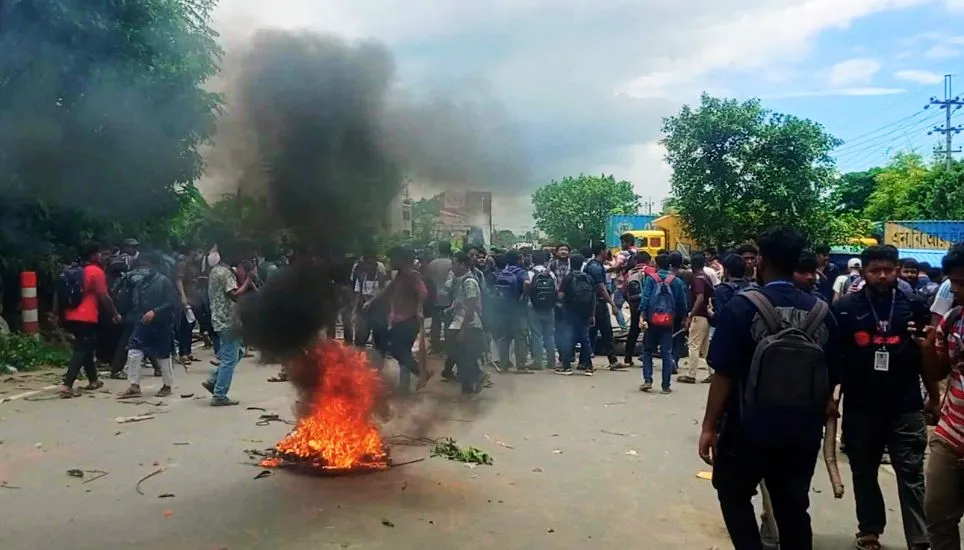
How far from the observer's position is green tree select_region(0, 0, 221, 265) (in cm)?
830

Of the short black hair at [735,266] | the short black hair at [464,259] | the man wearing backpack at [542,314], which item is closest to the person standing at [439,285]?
the short black hair at [464,259]

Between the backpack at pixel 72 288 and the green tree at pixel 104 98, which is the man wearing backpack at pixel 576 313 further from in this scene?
the backpack at pixel 72 288

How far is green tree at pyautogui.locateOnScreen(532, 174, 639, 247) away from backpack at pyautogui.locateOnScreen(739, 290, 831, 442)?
7740 millimetres

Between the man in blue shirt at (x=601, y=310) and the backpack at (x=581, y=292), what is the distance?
18cm

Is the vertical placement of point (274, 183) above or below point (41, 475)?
above

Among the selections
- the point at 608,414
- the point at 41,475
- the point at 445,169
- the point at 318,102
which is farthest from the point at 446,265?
the point at 41,475

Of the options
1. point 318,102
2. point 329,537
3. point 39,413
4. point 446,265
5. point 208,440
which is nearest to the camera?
point 329,537

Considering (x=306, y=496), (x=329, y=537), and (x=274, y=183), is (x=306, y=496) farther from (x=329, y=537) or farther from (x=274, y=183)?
(x=274, y=183)

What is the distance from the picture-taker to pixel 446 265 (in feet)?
38.2

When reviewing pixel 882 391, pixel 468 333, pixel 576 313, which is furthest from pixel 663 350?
pixel 882 391

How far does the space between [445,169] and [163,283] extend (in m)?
4.20

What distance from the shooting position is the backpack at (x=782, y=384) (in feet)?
11.0

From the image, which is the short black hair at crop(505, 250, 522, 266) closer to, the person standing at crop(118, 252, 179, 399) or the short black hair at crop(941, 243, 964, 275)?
the person standing at crop(118, 252, 179, 399)

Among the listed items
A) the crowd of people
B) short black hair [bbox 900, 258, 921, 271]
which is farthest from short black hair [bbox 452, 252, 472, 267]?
short black hair [bbox 900, 258, 921, 271]
